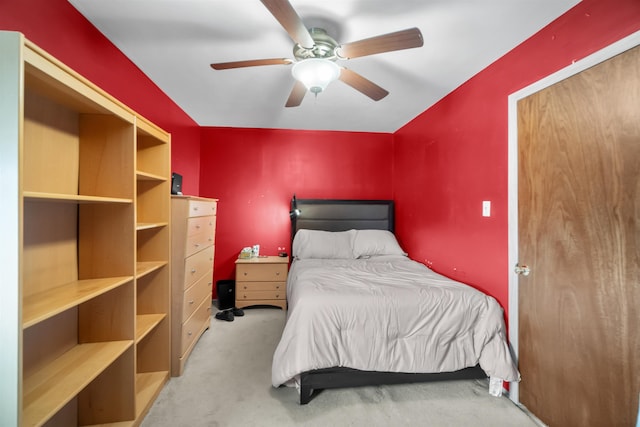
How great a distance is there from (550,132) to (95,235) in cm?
263

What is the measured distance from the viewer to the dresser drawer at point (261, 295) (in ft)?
10.3

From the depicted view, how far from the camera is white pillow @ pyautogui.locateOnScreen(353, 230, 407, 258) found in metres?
3.12

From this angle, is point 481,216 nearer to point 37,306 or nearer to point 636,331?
point 636,331

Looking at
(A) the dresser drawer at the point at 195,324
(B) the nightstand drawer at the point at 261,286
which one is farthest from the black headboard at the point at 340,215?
(A) the dresser drawer at the point at 195,324

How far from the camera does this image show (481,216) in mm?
2076

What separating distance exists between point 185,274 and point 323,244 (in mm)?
1589

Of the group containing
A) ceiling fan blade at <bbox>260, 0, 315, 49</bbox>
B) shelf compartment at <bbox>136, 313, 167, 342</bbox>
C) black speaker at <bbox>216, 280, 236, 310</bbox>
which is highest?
ceiling fan blade at <bbox>260, 0, 315, 49</bbox>

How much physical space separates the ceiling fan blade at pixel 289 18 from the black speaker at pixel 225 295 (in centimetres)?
280

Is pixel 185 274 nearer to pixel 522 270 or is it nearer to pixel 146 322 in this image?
pixel 146 322

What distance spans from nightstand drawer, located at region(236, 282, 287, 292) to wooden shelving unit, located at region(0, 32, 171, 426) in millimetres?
1397

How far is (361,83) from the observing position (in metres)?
1.80

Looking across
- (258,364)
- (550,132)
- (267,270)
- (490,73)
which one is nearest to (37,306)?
(258,364)

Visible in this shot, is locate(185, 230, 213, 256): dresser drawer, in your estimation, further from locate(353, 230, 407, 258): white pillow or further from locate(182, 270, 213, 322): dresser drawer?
locate(353, 230, 407, 258): white pillow

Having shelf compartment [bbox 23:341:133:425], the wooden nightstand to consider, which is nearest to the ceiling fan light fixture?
shelf compartment [bbox 23:341:133:425]
